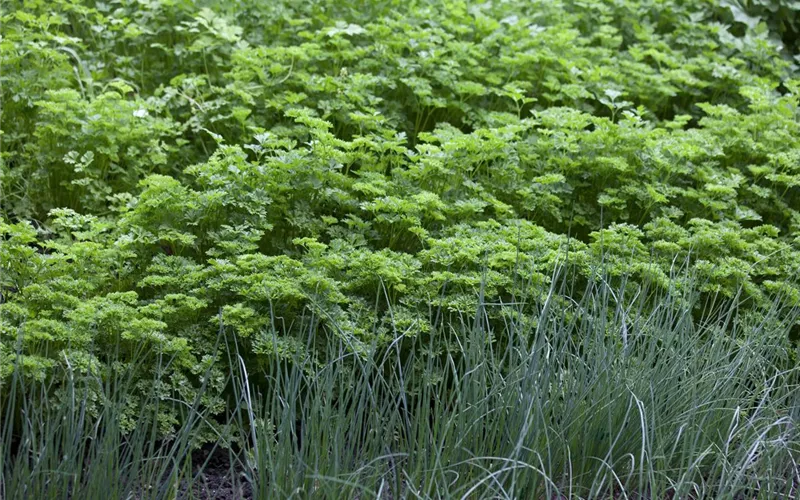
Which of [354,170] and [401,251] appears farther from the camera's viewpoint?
[354,170]

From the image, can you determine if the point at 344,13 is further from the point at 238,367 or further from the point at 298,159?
the point at 238,367

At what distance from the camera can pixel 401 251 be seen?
4086mm

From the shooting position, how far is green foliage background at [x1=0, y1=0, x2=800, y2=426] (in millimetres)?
3357

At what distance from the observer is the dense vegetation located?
279 cm

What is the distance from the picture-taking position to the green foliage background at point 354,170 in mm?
3357

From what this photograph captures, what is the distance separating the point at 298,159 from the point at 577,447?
1.82 metres

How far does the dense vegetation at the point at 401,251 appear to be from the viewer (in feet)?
9.15

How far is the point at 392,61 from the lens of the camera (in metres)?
5.41

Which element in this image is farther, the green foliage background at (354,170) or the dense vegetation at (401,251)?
the green foliage background at (354,170)

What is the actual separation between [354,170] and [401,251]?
0.73 metres

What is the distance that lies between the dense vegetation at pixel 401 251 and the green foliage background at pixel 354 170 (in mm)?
Result: 19

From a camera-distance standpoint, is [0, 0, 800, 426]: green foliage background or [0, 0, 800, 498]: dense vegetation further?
[0, 0, 800, 426]: green foliage background

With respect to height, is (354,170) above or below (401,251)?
above

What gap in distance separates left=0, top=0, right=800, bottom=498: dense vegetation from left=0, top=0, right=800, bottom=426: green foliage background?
0.06ft
